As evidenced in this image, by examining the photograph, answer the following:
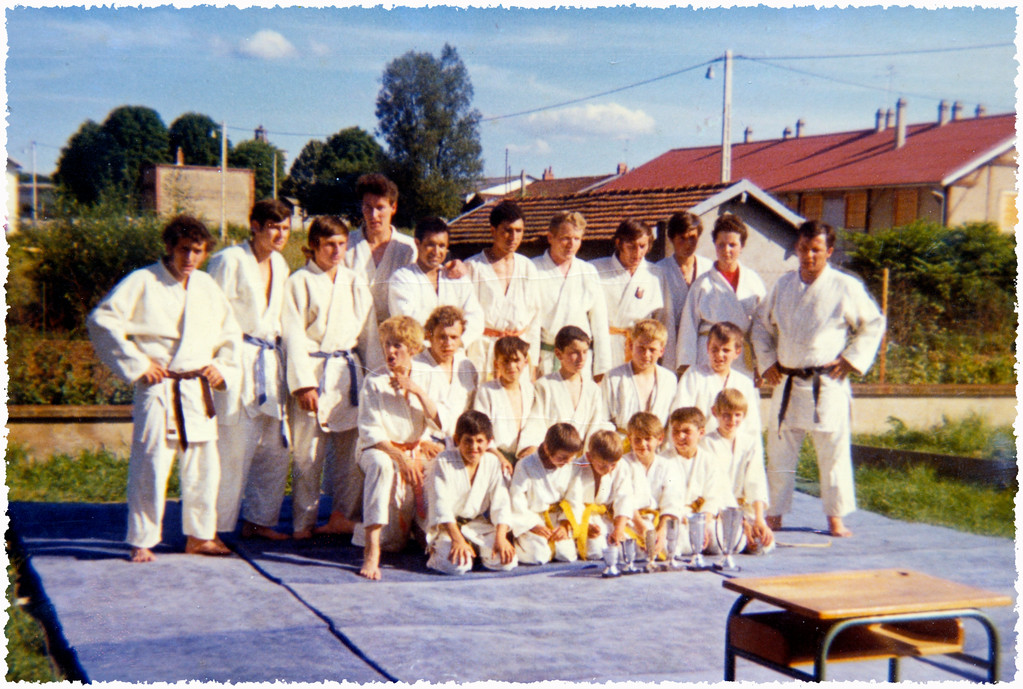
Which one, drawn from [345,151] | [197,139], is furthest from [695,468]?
[197,139]

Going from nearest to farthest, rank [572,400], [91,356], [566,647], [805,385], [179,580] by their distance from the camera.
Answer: [566,647], [179,580], [572,400], [805,385], [91,356]

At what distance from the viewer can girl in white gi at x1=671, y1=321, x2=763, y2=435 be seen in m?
4.77

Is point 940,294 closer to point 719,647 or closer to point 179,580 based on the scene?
point 719,647

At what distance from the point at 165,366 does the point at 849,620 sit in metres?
2.91

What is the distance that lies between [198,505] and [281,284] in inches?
42.5

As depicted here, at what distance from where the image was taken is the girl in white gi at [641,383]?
4.69m

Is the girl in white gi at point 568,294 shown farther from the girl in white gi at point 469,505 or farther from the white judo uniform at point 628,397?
the girl in white gi at point 469,505

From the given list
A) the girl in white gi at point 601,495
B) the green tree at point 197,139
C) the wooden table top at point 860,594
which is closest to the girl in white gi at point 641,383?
the girl in white gi at point 601,495

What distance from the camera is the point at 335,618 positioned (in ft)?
11.7

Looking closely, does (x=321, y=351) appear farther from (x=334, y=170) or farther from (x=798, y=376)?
(x=798, y=376)

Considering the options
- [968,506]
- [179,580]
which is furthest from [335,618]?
[968,506]

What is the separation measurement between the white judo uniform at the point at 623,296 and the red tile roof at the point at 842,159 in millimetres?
415

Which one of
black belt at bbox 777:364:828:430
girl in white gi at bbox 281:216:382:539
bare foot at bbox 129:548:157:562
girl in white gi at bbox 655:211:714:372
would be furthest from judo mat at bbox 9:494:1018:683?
girl in white gi at bbox 655:211:714:372

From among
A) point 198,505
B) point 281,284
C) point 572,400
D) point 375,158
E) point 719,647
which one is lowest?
point 719,647
